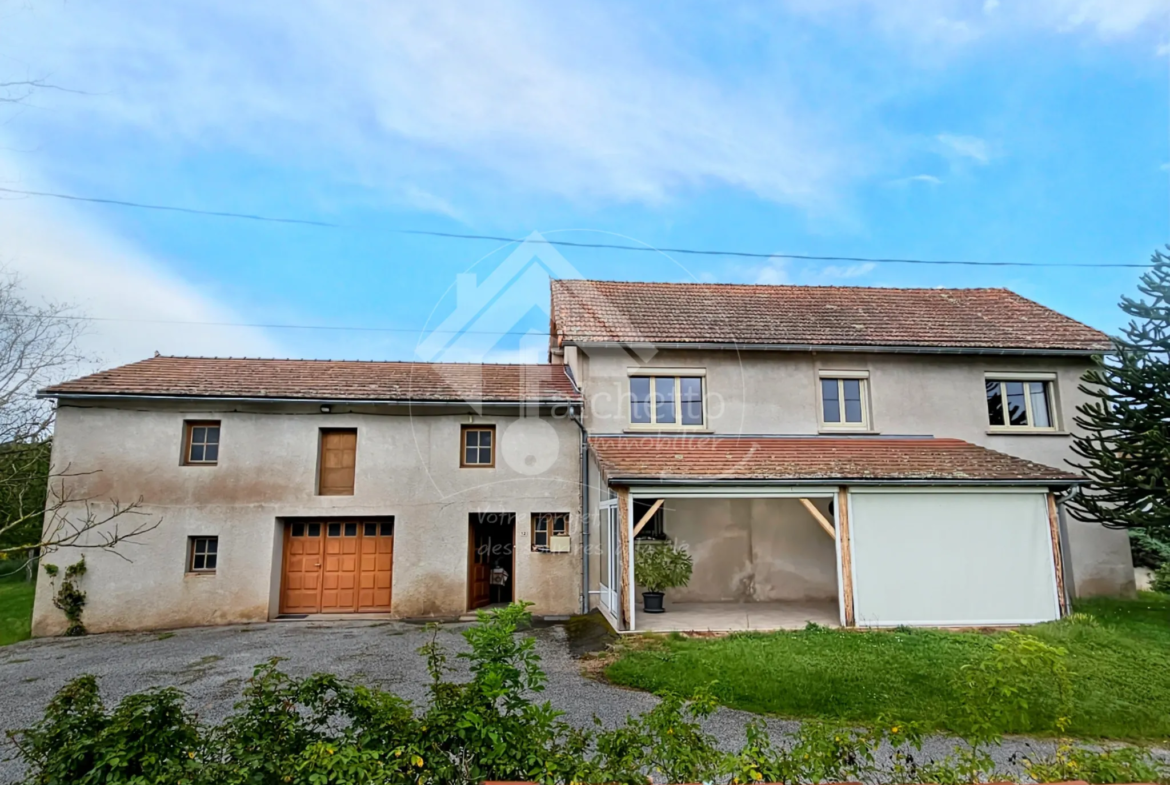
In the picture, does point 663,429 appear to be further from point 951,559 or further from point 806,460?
point 951,559

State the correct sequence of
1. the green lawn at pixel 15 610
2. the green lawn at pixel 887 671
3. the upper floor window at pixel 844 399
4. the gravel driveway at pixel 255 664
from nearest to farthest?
the green lawn at pixel 887 671 < the gravel driveway at pixel 255 664 < the green lawn at pixel 15 610 < the upper floor window at pixel 844 399

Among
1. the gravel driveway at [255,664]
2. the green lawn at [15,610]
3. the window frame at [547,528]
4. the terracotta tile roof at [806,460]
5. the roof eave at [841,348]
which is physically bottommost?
the green lawn at [15,610]

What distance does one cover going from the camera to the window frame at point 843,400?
13953 millimetres

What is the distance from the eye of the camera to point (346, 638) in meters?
11.1

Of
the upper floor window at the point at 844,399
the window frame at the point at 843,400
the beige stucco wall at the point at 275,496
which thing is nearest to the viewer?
the beige stucco wall at the point at 275,496

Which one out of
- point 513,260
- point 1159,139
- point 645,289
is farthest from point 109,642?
point 1159,139

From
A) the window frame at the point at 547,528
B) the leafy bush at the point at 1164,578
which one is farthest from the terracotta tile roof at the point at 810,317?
the leafy bush at the point at 1164,578

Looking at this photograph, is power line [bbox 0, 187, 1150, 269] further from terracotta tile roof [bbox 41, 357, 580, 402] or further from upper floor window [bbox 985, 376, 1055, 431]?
terracotta tile roof [bbox 41, 357, 580, 402]

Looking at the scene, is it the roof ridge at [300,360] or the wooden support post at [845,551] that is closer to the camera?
the wooden support post at [845,551]

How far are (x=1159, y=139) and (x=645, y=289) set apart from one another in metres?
10.7

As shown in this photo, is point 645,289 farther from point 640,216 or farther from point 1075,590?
point 1075,590

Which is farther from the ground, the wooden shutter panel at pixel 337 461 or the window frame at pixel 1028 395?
the window frame at pixel 1028 395

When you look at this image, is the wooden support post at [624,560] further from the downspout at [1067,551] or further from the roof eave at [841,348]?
the downspout at [1067,551]

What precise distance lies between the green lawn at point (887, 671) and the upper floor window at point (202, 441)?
33.2 feet
